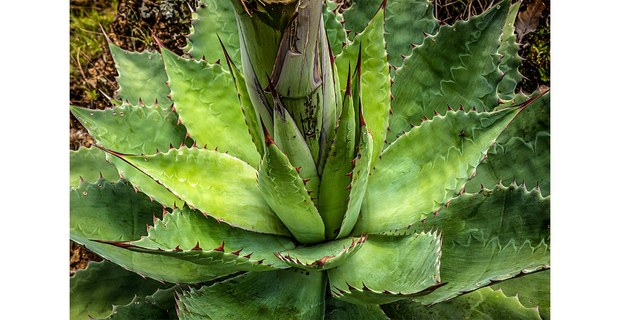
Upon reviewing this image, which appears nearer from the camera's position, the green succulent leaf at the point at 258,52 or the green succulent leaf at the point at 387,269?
the green succulent leaf at the point at 258,52

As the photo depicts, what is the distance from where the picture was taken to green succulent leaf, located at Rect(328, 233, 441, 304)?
89 centimetres

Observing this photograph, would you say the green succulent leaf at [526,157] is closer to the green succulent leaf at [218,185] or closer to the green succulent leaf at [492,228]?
the green succulent leaf at [492,228]

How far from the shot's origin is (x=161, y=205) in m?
1.14

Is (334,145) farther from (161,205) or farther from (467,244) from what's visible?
(161,205)

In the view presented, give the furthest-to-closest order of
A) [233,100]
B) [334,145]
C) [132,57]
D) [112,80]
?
[112,80], [132,57], [233,100], [334,145]

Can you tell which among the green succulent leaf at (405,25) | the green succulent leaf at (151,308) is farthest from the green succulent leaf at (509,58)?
the green succulent leaf at (151,308)

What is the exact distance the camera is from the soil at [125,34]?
1288 millimetres

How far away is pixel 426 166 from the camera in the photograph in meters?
1.01

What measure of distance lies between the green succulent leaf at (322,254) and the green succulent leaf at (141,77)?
0.42 metres

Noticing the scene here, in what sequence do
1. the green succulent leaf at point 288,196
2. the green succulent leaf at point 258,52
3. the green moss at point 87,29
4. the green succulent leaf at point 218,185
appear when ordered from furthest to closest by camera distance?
1. the green moss at point 87,29
2. the green succulent leaf at point 218,185
3. the green succulent leaf at point 288,196
4. the green succulent leaf at point 258,52

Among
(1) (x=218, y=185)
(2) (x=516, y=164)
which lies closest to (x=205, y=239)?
(1) (x=218, y=185)

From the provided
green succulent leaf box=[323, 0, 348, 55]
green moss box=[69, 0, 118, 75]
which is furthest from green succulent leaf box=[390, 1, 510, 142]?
green moss box=[69, 0, 118, 75]

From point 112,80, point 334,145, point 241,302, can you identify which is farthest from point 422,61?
point 112,80

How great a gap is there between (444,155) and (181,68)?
0.44 metres
